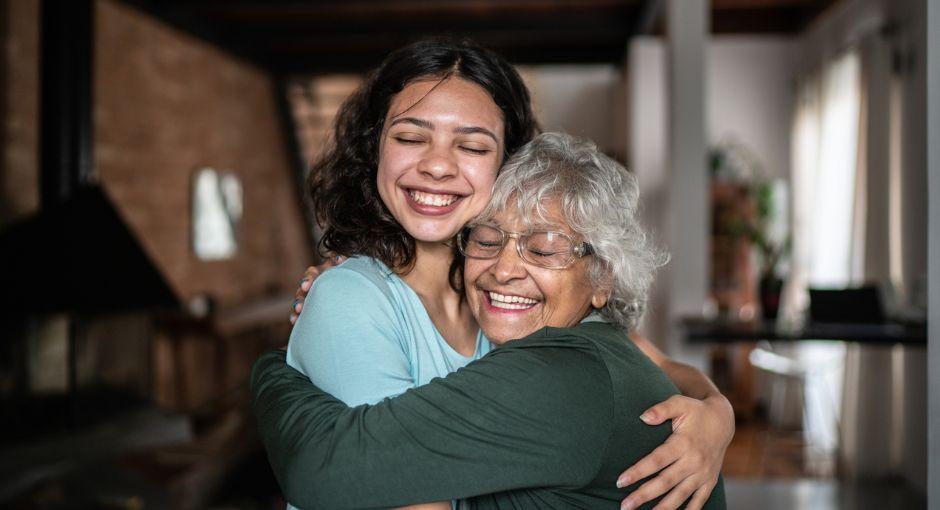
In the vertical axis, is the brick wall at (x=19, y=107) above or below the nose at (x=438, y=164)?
above

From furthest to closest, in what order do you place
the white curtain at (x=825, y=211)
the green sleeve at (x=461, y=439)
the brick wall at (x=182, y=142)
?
the brick wall at (x=182, y=142) → the white curtain at (x=825, y=211) → the green sleeve at (x=461, y=439)

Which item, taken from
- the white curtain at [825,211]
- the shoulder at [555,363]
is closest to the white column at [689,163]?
the white curtain at [825,211]

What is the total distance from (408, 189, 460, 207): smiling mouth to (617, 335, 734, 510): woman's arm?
505 millimetres

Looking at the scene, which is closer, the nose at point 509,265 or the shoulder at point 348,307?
the shoulder at point 348,307

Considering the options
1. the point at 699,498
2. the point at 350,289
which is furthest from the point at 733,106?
the point at 350,289

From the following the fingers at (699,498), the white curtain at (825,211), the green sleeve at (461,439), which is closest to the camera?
the green sleeve at (461,439)

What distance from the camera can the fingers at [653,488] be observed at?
118 cm

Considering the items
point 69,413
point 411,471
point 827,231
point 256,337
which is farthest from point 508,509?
point 256,337

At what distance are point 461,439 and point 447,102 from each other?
24.7 inches

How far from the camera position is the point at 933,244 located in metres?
1.20

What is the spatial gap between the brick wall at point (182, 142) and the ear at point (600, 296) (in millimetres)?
4679

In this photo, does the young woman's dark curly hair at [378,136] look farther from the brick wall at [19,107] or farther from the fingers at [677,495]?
the brick wall at [19,107]

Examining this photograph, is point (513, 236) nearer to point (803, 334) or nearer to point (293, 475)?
point (293, 475)

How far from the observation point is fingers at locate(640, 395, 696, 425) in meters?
1.17
